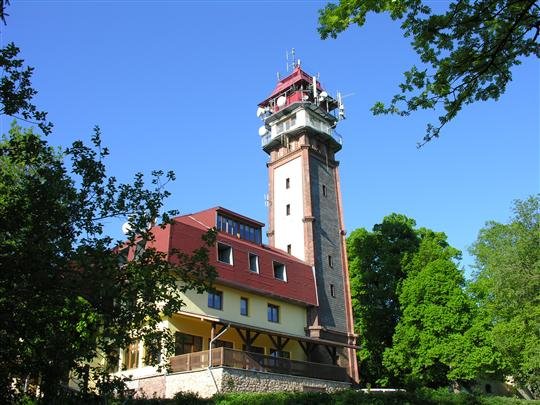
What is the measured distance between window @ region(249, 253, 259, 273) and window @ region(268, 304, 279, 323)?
7.35 feet

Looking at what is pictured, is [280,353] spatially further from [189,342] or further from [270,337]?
[189,342]

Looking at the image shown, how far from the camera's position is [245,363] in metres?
25.0

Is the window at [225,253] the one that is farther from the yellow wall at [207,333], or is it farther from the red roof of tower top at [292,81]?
the red roof of tower top at [292,81]

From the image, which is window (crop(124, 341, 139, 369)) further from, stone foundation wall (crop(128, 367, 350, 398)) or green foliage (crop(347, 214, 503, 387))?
green foliage (crop(347, 214, 503, 387))

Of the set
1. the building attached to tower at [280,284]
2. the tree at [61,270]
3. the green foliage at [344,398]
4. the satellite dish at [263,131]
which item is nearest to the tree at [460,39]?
the tree at [61,270]

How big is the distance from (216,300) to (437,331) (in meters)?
14.1

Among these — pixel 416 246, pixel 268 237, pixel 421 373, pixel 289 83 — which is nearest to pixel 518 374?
pixel 421 373

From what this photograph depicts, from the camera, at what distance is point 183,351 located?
88.6ft

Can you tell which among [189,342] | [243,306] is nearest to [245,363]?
[189,342]

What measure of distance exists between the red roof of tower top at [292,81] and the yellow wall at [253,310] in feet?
60.3

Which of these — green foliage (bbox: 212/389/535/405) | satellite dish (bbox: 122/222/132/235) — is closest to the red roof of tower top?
green foliage (bbox: 212/389/535/405)

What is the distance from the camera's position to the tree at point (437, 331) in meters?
32.1

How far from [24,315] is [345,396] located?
12.6m

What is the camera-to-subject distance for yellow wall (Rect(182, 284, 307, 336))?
90.9ft
